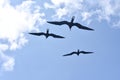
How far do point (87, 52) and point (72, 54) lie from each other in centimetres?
562

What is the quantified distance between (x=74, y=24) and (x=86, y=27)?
15.8 feet

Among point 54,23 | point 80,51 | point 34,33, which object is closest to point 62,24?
point 54,23

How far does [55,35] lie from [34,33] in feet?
22.5

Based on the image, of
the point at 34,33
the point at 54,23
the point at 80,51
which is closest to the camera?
the point at 54,23

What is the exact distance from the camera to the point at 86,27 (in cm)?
14025

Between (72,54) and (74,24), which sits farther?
(72,54)

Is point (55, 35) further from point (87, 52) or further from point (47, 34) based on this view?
point (87, 52)

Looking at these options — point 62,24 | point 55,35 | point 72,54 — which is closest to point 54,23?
point 62,24

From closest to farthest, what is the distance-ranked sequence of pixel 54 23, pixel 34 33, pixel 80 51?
pixel 54 23, pixel 34 33, pixel 80 51

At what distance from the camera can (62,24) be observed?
138 meters

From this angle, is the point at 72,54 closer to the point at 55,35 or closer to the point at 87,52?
the point at 87,52

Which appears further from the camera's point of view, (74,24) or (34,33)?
(34,33)

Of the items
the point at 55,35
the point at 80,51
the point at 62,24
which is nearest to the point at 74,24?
the point at 62,24

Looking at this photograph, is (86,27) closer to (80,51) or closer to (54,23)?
(54,23)
